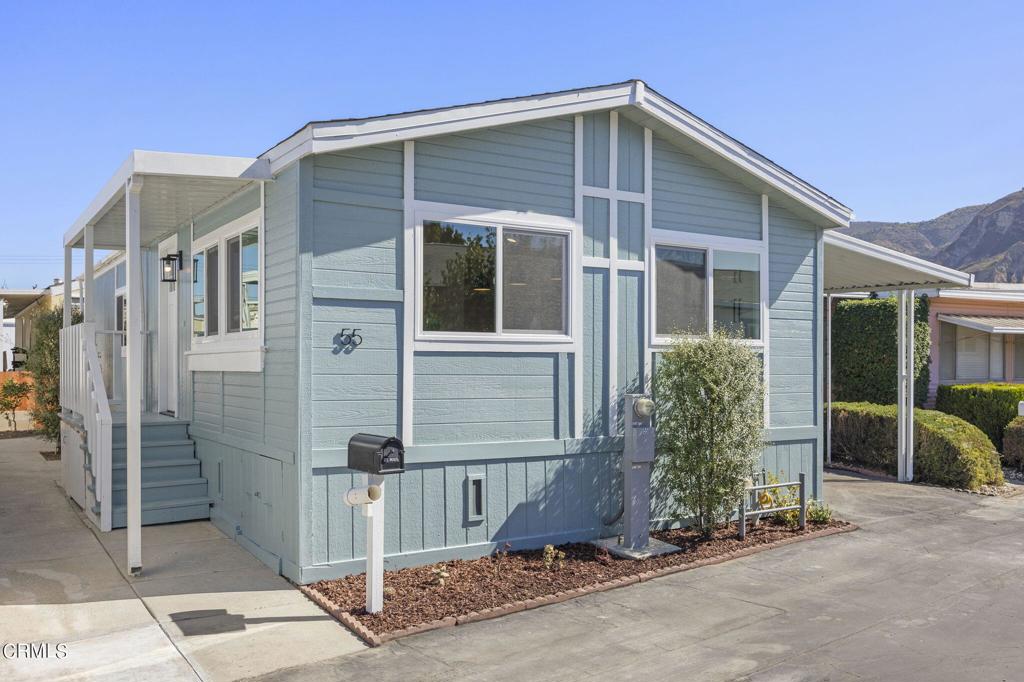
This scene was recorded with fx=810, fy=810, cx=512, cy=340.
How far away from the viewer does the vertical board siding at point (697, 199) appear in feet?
25.1

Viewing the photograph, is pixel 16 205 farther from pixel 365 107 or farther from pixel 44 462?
pixel 365 107

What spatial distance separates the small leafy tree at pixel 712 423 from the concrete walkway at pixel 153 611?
3424mm

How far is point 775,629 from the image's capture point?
16.8 feet

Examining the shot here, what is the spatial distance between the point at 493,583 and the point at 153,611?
2297 mm

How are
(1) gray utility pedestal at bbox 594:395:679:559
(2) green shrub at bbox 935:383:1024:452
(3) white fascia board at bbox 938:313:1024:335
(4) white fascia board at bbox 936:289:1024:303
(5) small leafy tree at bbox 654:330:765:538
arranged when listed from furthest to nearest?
(4) white fascia board at bbox 936:289:1024:303 < (3) white fascia board at bbox 938:313:1024:335 < (2) green shrub at bbox 935:383:1024:452 < (5) small leafy tree at bbox 654:330:765:538 < (1) gray utility pedestal at bbox 594:395:679:559

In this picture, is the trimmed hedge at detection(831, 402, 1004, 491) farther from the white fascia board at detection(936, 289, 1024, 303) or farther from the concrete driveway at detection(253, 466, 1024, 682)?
the white fascia board at detection(936, 289, 1024, 303)

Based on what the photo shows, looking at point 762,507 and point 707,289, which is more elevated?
point 707,289

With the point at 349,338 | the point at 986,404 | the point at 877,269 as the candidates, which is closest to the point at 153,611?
the point at 349,338

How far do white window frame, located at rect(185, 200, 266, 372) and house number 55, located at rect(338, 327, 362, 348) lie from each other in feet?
2.91

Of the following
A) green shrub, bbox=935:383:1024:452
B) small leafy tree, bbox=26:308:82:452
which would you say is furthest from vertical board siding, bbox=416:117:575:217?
green shrub, bbox=935:383:1024:452

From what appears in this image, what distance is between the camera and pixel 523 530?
6.80 meters

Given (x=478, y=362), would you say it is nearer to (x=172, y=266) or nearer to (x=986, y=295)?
(x=172, y=266)

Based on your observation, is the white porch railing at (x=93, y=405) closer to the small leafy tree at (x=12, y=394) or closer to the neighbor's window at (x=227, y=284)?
the neighbor's window at (x=227, y=284)

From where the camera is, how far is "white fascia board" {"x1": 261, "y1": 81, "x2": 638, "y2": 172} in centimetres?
575
